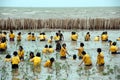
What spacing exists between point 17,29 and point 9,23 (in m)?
0.88

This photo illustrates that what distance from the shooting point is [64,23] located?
30.2 meters

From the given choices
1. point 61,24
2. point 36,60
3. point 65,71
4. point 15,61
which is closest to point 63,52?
point 36,60

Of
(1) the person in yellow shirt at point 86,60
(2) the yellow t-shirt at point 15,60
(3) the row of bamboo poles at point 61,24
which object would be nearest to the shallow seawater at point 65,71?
(1) the person in yellow shirt at point 86,60

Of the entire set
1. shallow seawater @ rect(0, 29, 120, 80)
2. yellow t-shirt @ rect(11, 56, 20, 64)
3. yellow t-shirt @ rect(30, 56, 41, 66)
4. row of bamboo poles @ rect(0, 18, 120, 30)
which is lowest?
row of bamboo poles @ rect(0, 18, 120, 30)

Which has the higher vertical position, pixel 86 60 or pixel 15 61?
pixel 15 61

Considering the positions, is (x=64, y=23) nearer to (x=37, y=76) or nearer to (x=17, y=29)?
(x=17, y=29)

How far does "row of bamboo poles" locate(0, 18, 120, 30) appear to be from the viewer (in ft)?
98.2

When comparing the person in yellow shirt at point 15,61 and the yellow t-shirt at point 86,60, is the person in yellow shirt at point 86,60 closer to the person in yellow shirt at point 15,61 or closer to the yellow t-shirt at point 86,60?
the yellow t-shirt at point 86,60

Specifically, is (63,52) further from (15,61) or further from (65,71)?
(15,61)

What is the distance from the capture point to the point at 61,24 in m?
30.2

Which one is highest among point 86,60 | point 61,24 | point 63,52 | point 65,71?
point 86,60

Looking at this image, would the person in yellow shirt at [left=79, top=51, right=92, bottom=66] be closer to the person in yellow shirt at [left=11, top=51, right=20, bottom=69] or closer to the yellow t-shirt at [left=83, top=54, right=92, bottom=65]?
the yellow t-shirt at [left=83, top=54, right=92, bottom=65]

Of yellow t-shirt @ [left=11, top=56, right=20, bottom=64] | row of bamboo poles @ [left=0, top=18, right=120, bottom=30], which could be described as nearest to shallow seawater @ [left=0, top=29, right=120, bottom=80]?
yellow t-shirt @ [left=11, top=56, right=20, bottom=64]

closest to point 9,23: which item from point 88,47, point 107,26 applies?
point 107,26
